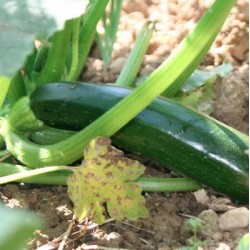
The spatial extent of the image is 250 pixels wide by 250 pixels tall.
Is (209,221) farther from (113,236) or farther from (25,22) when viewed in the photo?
(25,22)

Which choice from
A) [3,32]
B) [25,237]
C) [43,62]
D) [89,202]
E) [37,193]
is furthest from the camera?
[43,62]

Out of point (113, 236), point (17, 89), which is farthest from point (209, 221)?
point (17, 89)

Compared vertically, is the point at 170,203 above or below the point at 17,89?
below

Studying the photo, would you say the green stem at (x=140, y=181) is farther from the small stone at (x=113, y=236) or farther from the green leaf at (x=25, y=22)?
the green leaf at (x=25, y=22)

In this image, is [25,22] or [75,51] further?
[75,51]

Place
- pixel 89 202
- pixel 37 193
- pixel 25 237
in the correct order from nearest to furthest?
pixel 25 237 < pixel 89 202 < pixel 37 193

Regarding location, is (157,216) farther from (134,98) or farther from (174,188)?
(134,98)

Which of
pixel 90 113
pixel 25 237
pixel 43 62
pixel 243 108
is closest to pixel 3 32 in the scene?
pixel 25 237
